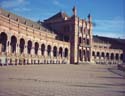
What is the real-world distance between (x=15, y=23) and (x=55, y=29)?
32.9 metres

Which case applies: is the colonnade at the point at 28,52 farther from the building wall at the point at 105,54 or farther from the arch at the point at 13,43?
the building wall at the point at 105,54

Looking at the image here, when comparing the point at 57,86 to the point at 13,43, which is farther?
the point at 13,43

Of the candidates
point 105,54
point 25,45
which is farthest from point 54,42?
point 105,54

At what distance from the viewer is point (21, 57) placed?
151 feet

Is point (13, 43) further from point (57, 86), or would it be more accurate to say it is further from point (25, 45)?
point (57, 86)

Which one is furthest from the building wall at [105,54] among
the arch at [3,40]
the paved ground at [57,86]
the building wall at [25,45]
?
the paved ground at [57,86]

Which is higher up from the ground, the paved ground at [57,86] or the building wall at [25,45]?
the building wall at [25,45]

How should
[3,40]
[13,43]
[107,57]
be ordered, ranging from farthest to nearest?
[107,57]
[13,43]
[3,40]

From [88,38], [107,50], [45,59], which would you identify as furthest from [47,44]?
[107,50]

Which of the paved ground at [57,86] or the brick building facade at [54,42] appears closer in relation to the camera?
the paved ground at [57,86]

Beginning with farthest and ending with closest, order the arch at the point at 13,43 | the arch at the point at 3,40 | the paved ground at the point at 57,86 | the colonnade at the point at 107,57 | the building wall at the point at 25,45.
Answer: the colonnade at the point at 107,57 < the arch at the point at 13,43 < the arch at the point at 3,40 < the building wall at the point at 25,45 < the paved ground at the point at 57,86

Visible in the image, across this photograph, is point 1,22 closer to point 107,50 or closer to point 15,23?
point 15,23

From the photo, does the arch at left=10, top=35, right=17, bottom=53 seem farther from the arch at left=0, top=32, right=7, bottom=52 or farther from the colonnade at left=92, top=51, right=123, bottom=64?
the colonnade at left=92, top=51, right=123, bottom=64

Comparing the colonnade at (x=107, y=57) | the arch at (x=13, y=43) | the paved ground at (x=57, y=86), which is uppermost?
the arch at (x=13, y=43)
